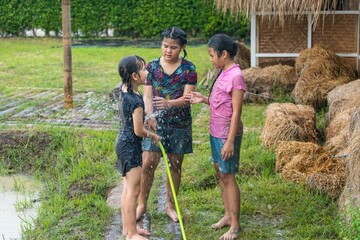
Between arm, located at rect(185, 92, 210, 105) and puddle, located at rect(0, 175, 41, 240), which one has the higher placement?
arm, located at rect(185, 92, 210, 105)

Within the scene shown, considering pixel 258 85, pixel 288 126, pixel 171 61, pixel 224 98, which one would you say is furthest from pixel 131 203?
pixel 258 85

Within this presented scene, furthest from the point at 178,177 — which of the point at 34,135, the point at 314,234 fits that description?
the point at 34,135

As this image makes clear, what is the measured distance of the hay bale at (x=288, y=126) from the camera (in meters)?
7.55

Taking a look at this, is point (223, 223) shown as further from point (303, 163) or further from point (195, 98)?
point (303, 163)

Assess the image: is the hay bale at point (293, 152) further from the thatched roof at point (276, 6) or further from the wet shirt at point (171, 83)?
the thatched roof at point (276, 6)

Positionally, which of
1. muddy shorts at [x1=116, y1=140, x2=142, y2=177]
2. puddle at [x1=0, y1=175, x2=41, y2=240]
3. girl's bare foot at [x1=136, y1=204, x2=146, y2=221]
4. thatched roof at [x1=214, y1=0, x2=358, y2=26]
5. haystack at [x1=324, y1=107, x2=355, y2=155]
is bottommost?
puddle at [x1=0, y1=175, x2=41, y2=240]

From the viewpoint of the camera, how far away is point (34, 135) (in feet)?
27.1

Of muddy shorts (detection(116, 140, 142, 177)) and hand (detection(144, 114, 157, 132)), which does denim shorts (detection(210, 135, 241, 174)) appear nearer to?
hand (detection(144, 114, 157, 132))

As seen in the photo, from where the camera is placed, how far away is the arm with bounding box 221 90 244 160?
201 inches

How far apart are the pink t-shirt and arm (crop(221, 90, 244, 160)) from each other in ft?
0.18

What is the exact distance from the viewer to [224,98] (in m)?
5.20

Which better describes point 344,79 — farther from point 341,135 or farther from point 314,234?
point 314,234

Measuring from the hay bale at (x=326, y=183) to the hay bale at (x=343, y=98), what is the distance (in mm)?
1766

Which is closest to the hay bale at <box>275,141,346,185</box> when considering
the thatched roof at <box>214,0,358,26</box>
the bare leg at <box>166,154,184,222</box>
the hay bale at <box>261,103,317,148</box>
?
the hay bale at <box>261,103,317,148</box>
